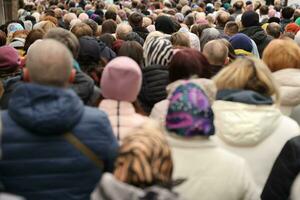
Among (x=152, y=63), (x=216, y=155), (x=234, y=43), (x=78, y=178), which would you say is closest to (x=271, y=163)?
(x=216, y=155)

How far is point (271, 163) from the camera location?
4031 millimetres

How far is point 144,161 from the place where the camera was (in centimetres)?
256

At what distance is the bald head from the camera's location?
3.10m

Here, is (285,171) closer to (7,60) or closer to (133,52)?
(133,52)

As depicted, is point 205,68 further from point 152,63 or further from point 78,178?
point 78,178

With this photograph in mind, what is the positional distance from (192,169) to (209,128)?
26 cm

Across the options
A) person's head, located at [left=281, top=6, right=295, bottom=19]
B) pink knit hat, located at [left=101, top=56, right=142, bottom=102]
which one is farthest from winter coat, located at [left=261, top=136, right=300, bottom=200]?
person's head, located at [left=281, top=6, right=295, bottom=19]

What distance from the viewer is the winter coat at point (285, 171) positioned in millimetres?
3506

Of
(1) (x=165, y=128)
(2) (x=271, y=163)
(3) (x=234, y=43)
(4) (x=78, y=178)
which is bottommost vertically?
(3) (x=234, y=43)

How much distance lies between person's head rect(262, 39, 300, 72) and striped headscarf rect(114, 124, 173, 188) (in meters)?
2.69

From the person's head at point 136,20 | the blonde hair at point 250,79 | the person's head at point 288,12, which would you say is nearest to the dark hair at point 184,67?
the blonde hair at point 250,79

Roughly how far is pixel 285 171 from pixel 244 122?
429 millimetres

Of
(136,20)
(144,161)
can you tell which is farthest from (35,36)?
(144,161)

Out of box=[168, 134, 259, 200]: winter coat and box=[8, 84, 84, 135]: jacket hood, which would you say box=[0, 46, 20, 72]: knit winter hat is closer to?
box=[8, 84, 84, 135]: jacket hood
